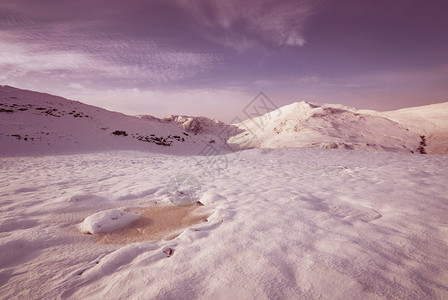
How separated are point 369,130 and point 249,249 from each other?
42.5ft

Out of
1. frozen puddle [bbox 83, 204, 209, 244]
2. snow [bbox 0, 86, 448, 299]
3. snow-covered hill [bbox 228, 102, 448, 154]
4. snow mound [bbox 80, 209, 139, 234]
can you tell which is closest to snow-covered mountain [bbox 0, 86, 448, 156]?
snow-covered hill [bbox 228, 102, 448, 154]

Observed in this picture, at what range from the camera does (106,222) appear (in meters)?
2.28

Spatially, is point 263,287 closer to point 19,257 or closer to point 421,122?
point 19,257

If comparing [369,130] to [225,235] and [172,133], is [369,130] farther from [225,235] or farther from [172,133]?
[172,133]

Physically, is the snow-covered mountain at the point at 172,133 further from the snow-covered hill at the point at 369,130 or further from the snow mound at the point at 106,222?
the snow mound at the point at 106,222

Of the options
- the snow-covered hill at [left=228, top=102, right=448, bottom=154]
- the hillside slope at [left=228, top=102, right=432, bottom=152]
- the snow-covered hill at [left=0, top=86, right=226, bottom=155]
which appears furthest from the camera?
the snow-covered hill at [left=0, top=86, right=226, bottom=155]

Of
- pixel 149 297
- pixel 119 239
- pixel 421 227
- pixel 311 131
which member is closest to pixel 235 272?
pixel 149 297

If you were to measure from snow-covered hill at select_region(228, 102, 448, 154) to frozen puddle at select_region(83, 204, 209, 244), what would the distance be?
920 centimetres

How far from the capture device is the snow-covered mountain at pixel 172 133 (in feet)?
31.9

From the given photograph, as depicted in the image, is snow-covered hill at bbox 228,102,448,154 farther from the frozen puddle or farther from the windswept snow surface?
the frozen puddle

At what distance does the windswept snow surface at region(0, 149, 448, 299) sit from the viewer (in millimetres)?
1348

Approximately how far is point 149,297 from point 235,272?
2.09ft

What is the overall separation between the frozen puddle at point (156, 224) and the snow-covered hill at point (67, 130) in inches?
391

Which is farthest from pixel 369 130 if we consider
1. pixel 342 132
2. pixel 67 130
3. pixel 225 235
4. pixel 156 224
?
pixel 67 130
